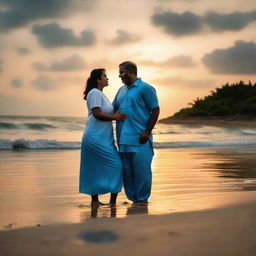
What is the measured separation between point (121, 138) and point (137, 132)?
0.20 m

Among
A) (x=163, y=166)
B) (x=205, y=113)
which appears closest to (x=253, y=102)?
(x=205, y=113)

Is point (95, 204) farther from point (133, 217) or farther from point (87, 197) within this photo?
point (133, 217)

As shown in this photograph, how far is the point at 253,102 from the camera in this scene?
40.0m

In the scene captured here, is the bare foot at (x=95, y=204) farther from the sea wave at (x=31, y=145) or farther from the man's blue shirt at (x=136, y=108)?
the sea wave at (x=31, y=145)

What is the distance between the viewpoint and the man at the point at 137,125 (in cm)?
514

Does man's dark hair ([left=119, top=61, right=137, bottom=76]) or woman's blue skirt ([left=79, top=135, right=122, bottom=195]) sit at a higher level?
man's dark hair ([left=119, top=61, right=137, bottom=76])

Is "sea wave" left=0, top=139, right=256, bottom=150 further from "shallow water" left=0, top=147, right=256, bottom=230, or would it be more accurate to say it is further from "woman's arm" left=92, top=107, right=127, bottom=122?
"woman's arm" left=92, top=107, right=127, bottom=122

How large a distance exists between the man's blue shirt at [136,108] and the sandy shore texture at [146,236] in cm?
138

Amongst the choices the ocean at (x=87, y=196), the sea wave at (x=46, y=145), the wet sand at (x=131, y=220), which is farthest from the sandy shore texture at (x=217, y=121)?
the wet sand at (x=131, y=220)

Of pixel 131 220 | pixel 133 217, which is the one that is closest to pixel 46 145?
pixel 133 217

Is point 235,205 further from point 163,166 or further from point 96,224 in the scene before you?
point 163,166

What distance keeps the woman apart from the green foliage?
34054 mm

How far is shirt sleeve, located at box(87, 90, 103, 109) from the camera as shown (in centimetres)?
513

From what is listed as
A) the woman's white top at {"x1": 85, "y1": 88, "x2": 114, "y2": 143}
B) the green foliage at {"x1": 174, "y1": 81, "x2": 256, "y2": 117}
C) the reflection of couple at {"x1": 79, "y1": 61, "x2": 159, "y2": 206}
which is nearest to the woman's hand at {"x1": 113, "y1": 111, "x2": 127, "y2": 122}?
the reflection of couple at {"x1": 79, "y1": 61, "x2": 159, "y2": 206}
